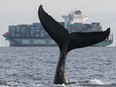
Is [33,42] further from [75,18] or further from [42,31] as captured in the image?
[75,18]

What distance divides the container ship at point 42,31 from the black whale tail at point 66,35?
→ 151 meters

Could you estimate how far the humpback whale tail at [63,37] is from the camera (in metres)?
24.4

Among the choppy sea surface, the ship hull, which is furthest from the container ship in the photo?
the choppy sea surface

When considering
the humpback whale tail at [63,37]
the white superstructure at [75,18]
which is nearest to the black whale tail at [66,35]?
the humpback whale tail at [63,37]

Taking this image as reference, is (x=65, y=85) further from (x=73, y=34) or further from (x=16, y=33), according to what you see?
(x=16, y=33)

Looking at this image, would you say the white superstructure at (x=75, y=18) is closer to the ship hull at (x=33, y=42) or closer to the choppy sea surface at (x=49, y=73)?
the ship hull at (x=33, y=42)

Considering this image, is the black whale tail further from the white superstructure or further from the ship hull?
the white superstructure

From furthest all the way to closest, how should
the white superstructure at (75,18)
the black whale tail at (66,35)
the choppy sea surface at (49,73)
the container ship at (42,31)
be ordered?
the white superstructure at (75,18) → the container ship at (42,31) → the choppy sea surface at (49,73) → the black whale tail at (66,35)

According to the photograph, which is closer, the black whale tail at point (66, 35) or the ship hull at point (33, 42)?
the black whale tail at point (66, 35)

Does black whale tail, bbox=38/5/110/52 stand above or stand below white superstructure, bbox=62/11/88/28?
above

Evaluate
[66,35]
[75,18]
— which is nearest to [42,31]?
[75,18]

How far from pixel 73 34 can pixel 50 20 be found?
4.07 ft

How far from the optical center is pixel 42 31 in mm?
181875

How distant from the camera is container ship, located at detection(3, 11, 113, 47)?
179250 mm
